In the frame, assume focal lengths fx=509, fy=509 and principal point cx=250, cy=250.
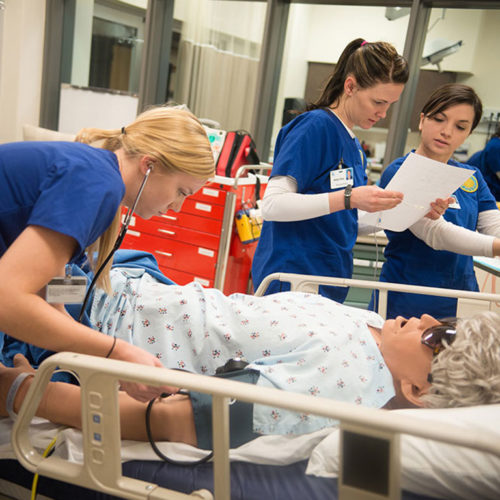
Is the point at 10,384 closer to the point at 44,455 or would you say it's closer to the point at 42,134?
the point at 44,455

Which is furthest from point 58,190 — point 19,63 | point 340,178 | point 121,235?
point 19,63

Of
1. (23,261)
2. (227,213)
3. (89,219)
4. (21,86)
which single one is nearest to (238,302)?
(89,219)

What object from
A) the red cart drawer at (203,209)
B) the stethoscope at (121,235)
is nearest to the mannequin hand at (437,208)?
the stethoscope at (121,235)

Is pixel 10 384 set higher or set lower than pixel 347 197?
lower

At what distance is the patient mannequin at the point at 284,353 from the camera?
120cm

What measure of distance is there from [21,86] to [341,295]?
14.2 feet

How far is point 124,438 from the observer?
1217 millimetres

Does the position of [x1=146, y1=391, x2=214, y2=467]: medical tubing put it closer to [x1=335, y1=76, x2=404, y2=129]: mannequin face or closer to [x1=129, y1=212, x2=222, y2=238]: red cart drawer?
[x1=335, y1=76, x2=404, y2=129]: mannequin face

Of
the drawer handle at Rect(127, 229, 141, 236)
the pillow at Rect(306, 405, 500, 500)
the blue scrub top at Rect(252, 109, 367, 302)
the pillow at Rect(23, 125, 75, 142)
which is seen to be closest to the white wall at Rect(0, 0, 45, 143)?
the pillow at Rect(23, 125, 75, 142)

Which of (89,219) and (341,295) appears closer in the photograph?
(89,219)

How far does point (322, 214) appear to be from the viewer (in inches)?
70.6

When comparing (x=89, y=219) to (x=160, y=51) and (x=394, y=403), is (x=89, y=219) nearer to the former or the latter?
(x=394, y=403)

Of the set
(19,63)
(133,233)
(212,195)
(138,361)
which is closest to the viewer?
(138,361)

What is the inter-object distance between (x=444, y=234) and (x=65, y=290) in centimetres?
141
